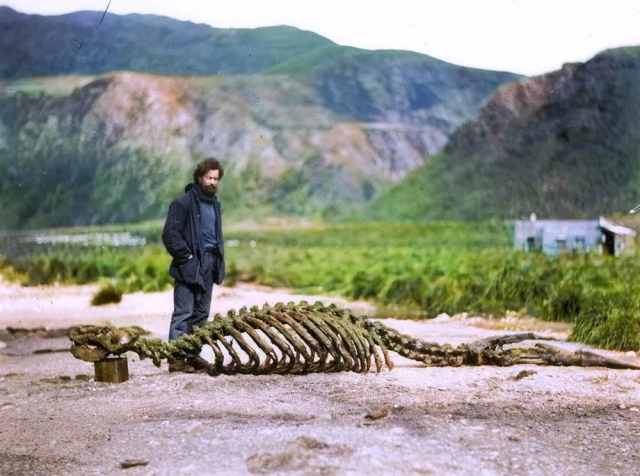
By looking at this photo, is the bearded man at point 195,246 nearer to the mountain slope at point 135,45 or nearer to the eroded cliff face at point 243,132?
the eroded cliff face at point 243,132

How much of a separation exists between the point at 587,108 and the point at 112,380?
3.24 metres

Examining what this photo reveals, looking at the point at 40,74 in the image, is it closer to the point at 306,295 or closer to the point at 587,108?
the point at 306,295

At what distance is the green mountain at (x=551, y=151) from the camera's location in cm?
506

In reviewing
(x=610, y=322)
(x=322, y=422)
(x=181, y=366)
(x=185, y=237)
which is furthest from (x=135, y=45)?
(x=610, y=322)

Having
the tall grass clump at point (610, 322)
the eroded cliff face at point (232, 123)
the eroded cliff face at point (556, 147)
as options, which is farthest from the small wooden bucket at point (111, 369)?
the tall grass clump at point (610, 322)

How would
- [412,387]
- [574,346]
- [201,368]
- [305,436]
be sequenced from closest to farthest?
1. [305,436]
2. [412,387]
3. [201,368]
4. [574,346]

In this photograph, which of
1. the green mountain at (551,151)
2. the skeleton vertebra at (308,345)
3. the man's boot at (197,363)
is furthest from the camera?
the green mountain at (551,151)

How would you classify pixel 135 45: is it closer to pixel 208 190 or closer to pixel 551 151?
pixel 208 190

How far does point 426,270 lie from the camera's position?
5426 mm

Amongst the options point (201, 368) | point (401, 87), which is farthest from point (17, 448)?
point (401, 87)

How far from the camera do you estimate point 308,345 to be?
3.85m

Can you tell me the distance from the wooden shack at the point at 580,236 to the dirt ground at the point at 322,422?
1370 millimetres

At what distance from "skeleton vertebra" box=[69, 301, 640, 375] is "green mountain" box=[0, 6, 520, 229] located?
1444mm

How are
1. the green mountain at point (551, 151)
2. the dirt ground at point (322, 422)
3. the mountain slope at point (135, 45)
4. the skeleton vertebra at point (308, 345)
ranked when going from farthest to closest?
the green mountain at point (551, 151)
the mountain slope at point (135, 45)
the skeleton vertebra at point (308, 345)
the dirt ground at point (322, 422)
